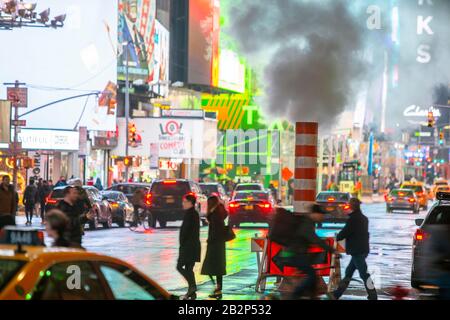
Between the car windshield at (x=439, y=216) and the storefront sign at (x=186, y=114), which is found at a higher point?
the storefront sign at (x=186, y=114)

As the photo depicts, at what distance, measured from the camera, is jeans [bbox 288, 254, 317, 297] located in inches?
496

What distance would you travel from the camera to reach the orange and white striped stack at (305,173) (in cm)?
1895

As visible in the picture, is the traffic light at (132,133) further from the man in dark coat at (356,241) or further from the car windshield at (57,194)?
the man in dark coat at (356,241)

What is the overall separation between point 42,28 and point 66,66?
2.80 meters

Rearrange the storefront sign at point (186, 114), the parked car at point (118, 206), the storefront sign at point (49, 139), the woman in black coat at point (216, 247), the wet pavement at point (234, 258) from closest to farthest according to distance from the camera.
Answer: the woman in black coat at point (216, 247)
the wet pavement at point (234, 258)
the parked car at point (118, 206)
the storefront sign at point (49, 139)
the storefront sign at point (186, 114)

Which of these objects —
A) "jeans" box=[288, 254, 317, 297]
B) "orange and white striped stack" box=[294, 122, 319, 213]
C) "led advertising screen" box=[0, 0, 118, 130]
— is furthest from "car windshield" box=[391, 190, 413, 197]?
"jeans" box=[288, 254, 317, 297]

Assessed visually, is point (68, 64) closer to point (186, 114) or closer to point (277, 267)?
point (186, 114)

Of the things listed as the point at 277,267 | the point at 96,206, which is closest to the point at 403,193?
the point at 96,206

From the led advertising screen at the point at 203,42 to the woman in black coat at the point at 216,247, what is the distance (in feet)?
258

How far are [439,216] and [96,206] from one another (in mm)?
21686

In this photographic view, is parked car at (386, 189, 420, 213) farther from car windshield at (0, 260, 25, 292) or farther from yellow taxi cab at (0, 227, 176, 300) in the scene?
car windshield at (0, 260, 25, 292)

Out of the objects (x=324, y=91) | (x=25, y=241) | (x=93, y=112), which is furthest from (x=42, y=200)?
(x=25, y=241)

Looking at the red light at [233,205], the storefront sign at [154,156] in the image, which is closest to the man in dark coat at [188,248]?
the red light at [233,205]

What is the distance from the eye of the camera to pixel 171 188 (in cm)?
3994
